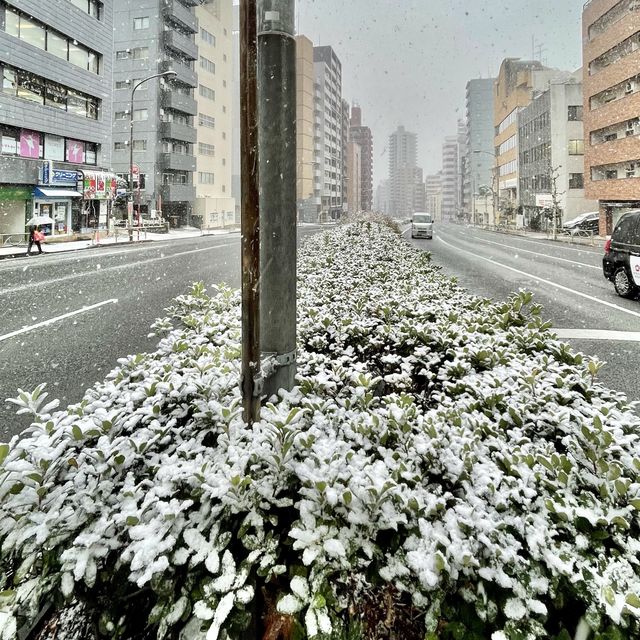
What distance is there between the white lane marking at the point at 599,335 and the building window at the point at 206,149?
63.2 meters

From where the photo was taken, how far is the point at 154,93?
5312cm

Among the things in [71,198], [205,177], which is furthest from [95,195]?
[205,177]

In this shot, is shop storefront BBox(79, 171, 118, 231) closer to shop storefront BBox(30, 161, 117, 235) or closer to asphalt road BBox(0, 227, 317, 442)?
shop storefront BBox(30, 161, 117, 235)

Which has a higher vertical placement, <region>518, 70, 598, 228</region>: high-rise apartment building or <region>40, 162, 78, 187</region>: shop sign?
<region>518, 70, 598, 228</region>: high-rise apartment building

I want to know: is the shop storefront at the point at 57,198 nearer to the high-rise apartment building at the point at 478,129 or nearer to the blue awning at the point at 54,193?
the blue awning at the point at 54,193

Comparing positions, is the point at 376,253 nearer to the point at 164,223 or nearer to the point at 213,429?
the point at 213,429

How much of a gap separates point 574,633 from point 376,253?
438 inches

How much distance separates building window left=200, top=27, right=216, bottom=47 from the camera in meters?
63.4

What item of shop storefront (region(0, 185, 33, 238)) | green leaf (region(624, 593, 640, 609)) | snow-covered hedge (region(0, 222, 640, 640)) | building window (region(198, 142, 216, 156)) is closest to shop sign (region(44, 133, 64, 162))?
shop storefront (region(0, 185, 33, 238))

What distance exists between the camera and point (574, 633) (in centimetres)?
154

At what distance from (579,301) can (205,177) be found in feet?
200

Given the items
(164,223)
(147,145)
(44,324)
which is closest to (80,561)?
(44,324)

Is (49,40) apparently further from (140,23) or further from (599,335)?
(599,335)

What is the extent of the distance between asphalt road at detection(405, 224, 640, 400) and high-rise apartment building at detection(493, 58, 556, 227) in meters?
61.1
